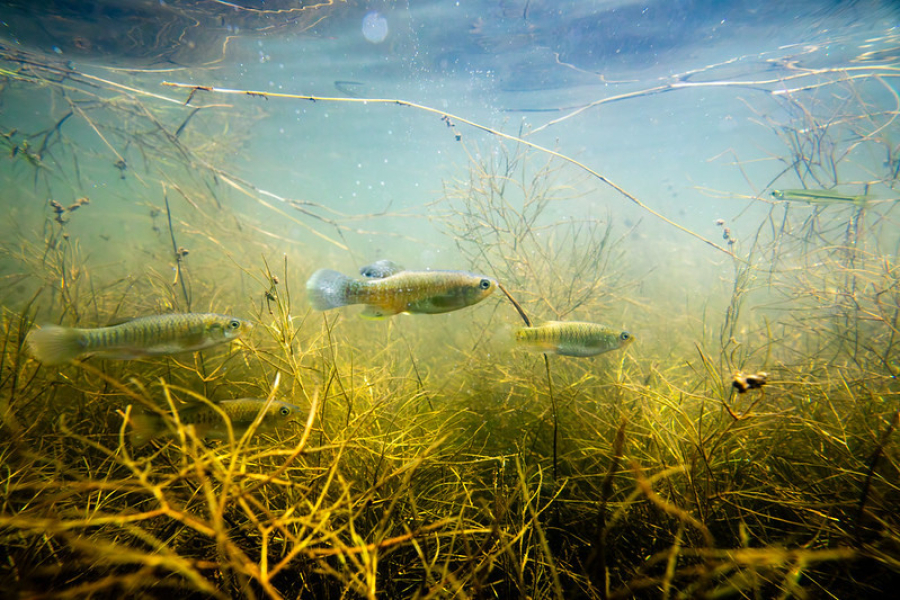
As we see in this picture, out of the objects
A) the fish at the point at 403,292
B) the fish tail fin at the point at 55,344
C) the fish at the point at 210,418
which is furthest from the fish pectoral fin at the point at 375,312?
the fish tail fin at the point at 55,344

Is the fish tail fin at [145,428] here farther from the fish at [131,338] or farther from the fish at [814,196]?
the fish at [814,196]

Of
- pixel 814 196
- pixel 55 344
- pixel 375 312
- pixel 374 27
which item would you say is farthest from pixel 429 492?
pixel 374 27

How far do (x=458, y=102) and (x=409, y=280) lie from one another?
20881 mm

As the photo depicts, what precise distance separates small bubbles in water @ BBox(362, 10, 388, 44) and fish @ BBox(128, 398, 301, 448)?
13.2m

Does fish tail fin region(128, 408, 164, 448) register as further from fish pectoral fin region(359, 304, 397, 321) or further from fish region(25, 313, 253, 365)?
fish pectoral fin region(359, 304, 397, 321)

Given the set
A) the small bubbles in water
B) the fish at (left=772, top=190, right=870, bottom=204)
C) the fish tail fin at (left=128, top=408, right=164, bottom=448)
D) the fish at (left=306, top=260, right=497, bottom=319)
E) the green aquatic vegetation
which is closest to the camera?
the green aquatic vegetation

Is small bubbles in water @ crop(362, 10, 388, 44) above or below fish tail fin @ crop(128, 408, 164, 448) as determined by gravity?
above

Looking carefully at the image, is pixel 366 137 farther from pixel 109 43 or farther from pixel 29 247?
pixel 29 247

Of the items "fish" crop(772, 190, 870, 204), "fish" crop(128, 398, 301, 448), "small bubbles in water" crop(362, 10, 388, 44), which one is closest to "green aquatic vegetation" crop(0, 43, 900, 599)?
"fish" crop(128, 398, 301, 448)

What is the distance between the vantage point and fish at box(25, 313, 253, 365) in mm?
2484

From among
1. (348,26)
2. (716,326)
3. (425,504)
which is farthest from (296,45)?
(716,326)

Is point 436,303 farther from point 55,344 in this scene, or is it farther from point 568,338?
point 55,344

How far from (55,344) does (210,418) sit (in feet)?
3.92

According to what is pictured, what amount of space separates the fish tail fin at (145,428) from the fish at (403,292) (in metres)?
1.29
